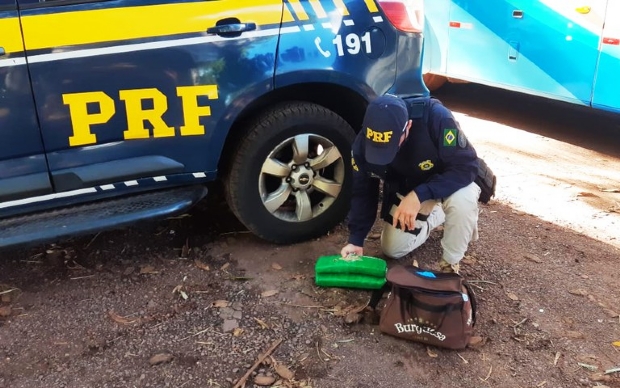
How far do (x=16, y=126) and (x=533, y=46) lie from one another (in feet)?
16.2

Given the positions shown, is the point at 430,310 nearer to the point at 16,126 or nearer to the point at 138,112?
the point at 138,112

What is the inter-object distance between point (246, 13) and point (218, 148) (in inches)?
28.6

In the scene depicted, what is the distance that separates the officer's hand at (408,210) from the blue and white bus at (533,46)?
3.42 m

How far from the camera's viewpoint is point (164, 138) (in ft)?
10.2

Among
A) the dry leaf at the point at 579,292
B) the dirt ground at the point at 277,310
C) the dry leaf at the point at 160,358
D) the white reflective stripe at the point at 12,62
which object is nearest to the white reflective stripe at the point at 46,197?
the dirt ground at the point at 277,310

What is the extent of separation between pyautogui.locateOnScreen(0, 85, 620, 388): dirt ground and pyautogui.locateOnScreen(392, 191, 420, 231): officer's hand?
484mm

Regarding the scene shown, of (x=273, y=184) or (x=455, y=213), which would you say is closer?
(x=455, y=213)

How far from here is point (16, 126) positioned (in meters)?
2.84

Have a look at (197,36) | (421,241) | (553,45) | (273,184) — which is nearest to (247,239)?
(273,184)

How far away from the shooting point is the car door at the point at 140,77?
282 centimetres

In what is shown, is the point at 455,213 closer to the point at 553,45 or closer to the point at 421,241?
the point at 421,241

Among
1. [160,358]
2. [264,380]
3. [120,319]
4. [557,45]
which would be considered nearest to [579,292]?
[264,380]

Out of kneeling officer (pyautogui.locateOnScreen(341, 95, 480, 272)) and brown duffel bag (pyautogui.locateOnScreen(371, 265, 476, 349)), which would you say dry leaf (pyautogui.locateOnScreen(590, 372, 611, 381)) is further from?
kneeling officer (pyautogui.locateOnScreen(341, 95, 480, 272))

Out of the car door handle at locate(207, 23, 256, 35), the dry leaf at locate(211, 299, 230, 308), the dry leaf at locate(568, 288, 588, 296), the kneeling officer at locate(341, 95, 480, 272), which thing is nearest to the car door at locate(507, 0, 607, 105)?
the dry leaf at locate(568, 288, 588, 296)
